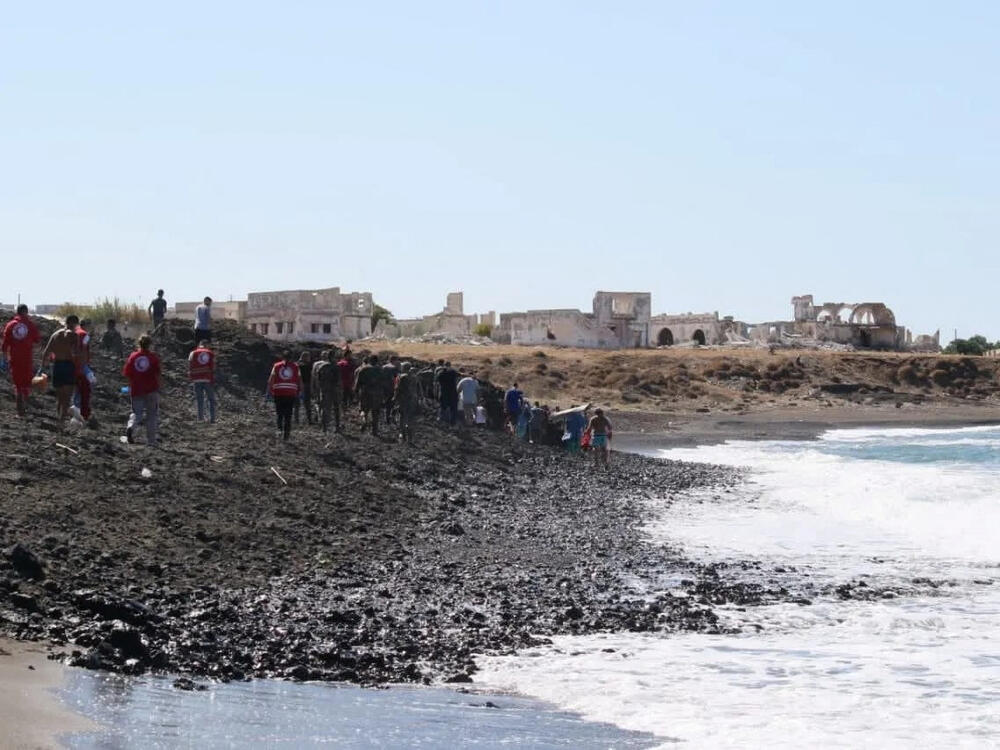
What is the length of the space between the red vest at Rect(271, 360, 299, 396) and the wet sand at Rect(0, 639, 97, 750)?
48.1ft

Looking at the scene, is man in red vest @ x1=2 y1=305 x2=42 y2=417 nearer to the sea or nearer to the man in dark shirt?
the sea

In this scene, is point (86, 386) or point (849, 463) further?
point (849, 463)

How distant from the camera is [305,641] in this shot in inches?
427

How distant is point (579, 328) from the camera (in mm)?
85562

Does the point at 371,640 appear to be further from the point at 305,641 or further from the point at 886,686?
the point at 886,686

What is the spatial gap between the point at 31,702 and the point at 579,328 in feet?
256

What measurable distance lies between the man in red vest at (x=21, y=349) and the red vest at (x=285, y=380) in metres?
4.97

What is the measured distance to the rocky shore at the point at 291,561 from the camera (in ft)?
34.4

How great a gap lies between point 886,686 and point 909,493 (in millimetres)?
19924

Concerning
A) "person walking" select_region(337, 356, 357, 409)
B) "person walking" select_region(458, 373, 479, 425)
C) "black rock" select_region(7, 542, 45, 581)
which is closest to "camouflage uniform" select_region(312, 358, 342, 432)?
"person walking" select_region(337, 356, 357, 409)

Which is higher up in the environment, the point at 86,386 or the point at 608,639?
the point at 86,386

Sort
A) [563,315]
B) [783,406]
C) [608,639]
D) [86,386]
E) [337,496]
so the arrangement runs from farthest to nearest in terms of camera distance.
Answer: [563,315], [783,406], [86,386], [337,496], [608,639]

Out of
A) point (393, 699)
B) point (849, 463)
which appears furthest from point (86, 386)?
point (849, 463)

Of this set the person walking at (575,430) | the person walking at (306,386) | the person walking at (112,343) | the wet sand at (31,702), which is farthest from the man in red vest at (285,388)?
the wet sand at (31,702)
